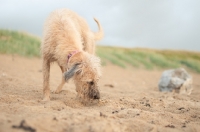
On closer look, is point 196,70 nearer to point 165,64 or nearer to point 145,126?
point 165,64

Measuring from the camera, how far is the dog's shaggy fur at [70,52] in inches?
172

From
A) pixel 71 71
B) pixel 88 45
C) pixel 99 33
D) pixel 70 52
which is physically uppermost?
pixel 99 33

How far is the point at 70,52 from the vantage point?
4707 mm

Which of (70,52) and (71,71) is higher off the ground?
(70,52)

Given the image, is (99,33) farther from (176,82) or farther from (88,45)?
(176,82)

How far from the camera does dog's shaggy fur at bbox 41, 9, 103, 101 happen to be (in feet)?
14.3

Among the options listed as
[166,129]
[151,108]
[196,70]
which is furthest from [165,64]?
[166,129]

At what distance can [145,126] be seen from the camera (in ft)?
10.6

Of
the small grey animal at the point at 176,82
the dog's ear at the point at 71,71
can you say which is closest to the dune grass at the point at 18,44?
the small grey animal at the point at 176,82

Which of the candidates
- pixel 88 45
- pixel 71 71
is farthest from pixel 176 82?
pixel 71 71

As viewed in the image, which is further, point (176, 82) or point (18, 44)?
point (18, 44)

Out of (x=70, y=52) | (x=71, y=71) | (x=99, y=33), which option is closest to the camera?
(x=71, y=71)

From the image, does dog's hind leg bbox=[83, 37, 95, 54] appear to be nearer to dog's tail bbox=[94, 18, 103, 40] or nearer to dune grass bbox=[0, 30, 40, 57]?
dog's tail bbox=[94, 18, 103, 40]

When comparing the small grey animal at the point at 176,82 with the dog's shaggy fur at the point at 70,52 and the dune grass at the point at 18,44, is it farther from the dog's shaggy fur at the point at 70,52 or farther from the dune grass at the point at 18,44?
the dune grass at the point at 18,44
